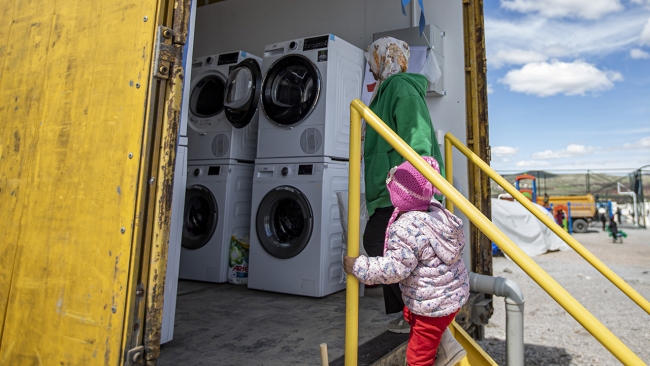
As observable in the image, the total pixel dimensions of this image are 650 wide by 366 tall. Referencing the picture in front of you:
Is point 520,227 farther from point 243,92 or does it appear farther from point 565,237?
point 565,237

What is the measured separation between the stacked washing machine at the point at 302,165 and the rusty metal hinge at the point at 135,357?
1.99 m

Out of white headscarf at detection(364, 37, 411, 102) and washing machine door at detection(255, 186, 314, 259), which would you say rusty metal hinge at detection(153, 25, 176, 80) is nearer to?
A: white headscarf at detection(364, 37, 411, 102)

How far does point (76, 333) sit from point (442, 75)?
10.8ft

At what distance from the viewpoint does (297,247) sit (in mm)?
3352

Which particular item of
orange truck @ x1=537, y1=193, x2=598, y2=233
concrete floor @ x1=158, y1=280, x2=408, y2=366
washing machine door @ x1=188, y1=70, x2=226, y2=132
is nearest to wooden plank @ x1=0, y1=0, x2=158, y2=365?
concrete floor @ x1=158, y1=280, x2=408, y2=366

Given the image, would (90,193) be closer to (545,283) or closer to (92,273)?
(92,273)

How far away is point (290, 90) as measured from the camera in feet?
12.3

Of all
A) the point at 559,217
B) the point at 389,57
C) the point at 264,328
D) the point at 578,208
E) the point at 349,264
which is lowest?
the point at 264,328

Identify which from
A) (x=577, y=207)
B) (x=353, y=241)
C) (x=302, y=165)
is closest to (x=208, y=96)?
(x=302, y=165)

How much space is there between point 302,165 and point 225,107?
1.03 meters

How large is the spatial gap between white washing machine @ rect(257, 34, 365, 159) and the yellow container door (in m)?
2.02

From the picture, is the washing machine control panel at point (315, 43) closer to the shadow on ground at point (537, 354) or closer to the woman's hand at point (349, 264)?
the woman's hand at point (349, 264)

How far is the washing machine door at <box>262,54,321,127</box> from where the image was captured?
11.5 feet

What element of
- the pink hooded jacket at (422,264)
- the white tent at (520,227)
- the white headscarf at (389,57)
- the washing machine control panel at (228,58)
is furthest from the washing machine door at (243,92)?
the white tent at (520,227)
